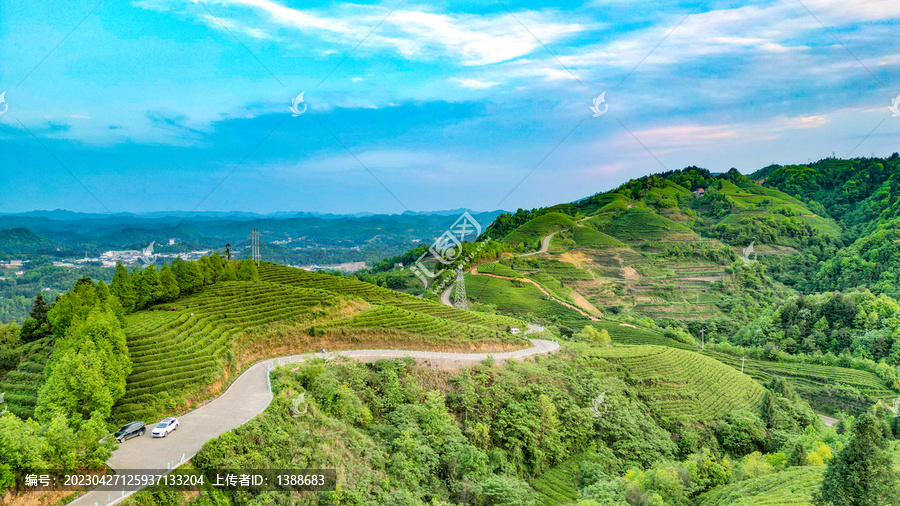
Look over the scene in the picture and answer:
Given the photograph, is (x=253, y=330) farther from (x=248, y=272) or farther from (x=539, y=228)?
(x=539, y=228)

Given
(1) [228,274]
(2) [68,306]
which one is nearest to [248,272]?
(1) [228,274]

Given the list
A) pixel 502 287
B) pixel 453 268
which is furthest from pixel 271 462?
pixel 453 268

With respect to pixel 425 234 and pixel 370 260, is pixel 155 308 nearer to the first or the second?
pixel 370 260

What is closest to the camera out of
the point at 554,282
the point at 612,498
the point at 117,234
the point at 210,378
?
the point at 210,378

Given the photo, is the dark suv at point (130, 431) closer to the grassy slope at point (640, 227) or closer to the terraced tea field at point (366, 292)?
the terraced tea field at point (366, 292)

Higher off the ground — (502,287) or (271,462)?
(502,287)

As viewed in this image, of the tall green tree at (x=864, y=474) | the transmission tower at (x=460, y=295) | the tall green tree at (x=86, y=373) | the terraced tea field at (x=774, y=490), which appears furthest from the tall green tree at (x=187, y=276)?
the tall green tree at (x=864, y=474)
